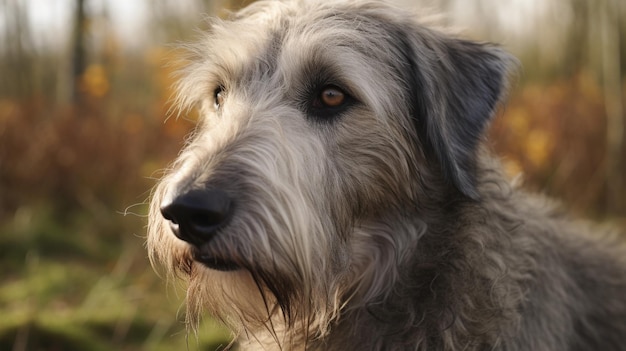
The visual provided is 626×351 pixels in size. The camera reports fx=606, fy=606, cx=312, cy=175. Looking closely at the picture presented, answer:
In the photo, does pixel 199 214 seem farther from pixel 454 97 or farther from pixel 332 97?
pixel 454 97

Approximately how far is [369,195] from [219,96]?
1043 millimetres

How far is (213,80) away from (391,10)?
1060mm

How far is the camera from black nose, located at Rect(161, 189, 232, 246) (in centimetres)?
226

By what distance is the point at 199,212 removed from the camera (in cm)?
227

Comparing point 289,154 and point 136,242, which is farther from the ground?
point 289,154

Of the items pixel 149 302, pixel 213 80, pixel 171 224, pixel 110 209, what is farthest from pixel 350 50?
pixel 110 209

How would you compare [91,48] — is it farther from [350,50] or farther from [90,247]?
→ [350,50]

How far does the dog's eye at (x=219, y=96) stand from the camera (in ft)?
10.8

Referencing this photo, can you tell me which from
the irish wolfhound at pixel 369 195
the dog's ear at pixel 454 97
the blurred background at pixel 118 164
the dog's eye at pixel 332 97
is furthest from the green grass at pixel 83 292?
the dog's ear at pixel 454 97

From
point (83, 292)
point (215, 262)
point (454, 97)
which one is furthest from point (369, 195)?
point (83, 292)

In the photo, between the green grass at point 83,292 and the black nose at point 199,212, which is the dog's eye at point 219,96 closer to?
the black nose at point 199,212

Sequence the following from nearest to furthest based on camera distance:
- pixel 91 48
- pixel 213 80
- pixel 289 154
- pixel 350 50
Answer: pixel 289 154 < pixel 350 50 < pixel 213 80 < pixel 91 48

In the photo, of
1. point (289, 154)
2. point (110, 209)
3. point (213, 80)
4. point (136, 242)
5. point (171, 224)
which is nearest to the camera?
point (171, 224)

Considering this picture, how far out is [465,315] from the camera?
9.56 feet
